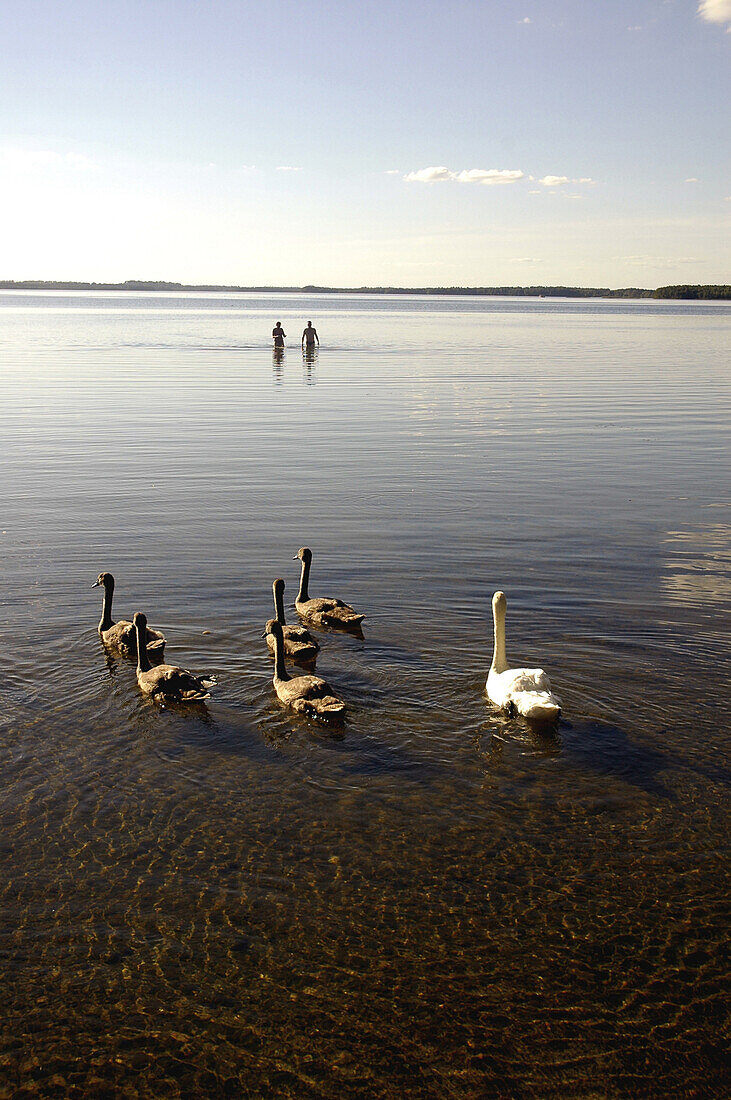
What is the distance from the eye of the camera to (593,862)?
754cm

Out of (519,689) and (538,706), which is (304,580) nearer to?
(519,689)

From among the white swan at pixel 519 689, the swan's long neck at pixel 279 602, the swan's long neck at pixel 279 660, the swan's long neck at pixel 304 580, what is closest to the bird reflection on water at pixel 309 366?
the swan's long neck at pixel 304 580

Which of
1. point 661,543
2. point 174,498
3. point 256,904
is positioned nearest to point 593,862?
point 256,904

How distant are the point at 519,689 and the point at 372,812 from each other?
7.68 feet

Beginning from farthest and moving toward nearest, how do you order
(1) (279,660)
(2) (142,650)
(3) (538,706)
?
Answer: (2) (142,650)
(1) (279,660)
(3) (538,706)

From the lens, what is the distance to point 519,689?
973 cm

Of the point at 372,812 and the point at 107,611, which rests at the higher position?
the point at 107,611

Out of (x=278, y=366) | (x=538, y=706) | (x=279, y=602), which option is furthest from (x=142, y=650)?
(x=278, y=366)

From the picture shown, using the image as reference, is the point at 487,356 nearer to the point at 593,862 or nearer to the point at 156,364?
the point at 156,364

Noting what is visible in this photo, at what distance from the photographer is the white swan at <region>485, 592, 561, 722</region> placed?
9492 millimetres

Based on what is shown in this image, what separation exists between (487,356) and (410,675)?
5127 centimetres

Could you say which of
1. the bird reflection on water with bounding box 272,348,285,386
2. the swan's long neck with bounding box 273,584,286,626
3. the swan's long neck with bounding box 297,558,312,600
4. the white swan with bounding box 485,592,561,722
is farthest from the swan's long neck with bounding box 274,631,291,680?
the bird reflection on water with bounding box 272,348,285,386

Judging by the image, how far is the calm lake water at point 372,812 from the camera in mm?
5879

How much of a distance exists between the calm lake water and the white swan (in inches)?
10.2
